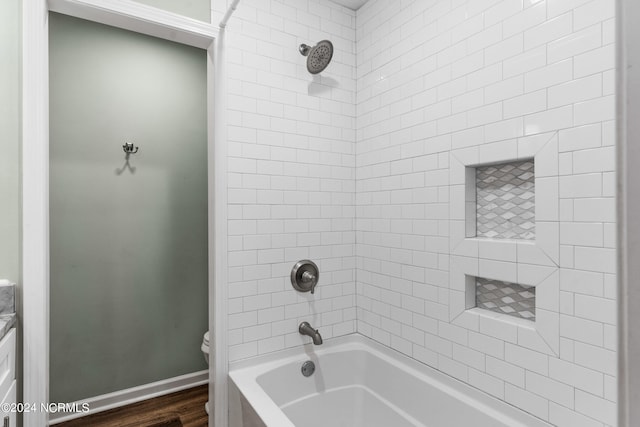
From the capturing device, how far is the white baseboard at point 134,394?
7.60 feet

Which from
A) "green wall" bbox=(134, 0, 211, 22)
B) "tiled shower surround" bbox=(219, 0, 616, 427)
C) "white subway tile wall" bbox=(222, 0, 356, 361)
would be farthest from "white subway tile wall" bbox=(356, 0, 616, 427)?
"green wall" bbox=(134, 0, 211, 22)

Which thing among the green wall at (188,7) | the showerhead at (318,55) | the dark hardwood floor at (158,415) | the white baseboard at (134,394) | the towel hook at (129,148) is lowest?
the dark hardwood floor at (158,415)

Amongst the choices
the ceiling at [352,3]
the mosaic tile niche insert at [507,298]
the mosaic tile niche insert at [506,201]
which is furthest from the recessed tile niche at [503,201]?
the ceiling at [352,3]

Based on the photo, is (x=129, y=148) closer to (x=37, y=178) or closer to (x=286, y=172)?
(x=37, y=178)

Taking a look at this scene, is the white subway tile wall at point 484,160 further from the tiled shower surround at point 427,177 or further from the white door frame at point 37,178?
the white door frame at point 37,178

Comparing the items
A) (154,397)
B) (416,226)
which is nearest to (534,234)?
(416,226)

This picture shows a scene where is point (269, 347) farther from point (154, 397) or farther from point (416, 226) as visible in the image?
point (154, 397)

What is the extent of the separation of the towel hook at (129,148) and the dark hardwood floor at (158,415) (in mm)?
1869

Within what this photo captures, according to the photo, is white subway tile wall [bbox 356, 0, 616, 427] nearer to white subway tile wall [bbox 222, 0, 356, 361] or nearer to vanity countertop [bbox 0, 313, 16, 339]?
white subway tile wall [bbox 222, 0, 356, 361]

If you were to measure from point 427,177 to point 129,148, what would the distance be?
6.93ft

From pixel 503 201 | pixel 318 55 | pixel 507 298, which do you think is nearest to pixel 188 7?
pixel 318 55

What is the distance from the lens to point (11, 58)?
132 centimetres

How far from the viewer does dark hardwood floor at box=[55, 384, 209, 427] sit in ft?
7.43

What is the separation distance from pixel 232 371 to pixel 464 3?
6.94 ft
